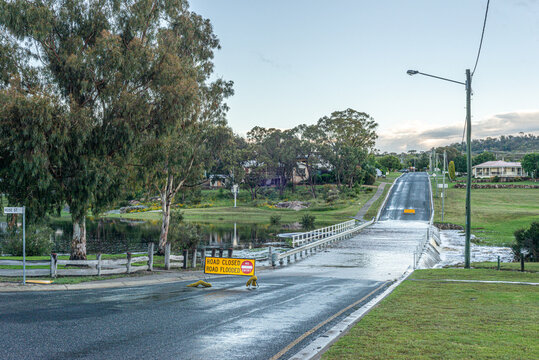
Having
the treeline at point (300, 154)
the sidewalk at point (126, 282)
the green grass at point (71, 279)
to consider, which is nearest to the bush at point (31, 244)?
the green grass at point (71, 279)

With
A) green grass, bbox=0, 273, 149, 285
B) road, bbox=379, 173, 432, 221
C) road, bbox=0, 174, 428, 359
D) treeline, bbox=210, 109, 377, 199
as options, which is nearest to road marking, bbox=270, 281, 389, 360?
road, bbox=0, 174, 428, 359

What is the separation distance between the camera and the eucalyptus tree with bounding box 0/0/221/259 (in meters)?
20.6

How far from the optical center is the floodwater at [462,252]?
34.2m

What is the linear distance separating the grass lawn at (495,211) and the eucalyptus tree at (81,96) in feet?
115

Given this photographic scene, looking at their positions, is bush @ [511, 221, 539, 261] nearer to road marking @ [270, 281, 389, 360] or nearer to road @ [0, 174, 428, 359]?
road @ [0, 174, 428, 359]

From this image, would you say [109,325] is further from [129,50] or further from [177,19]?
[177,19]

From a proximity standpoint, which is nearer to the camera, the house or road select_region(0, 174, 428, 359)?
road select_region(0, 174, 428, 359)

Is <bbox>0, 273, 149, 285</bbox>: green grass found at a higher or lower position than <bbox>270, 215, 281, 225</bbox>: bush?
higher

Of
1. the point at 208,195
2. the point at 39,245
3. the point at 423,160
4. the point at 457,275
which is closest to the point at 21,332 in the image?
the point at 457,275

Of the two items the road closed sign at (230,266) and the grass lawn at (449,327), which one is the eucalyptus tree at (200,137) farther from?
the grass lawn at (449,327)

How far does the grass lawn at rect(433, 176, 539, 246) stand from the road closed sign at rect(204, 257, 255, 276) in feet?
108

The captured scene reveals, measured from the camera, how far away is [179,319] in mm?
11641

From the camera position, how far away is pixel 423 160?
19575cm

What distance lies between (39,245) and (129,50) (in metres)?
15.7
